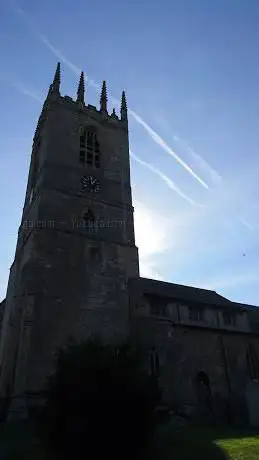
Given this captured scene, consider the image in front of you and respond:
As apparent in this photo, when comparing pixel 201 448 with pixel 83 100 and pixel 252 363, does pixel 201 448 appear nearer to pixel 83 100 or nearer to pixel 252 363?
pixel 252 363

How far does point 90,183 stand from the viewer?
100 feet

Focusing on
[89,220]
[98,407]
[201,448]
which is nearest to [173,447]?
[201,448]

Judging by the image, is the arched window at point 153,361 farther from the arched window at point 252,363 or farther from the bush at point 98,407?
the bush at point 98,407

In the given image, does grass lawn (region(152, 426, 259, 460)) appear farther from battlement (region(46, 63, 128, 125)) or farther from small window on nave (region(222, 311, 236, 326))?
battlement (region(46, 63, 128, 125))

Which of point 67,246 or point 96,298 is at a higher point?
point 67,246

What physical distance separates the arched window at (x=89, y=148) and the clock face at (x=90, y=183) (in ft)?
5.45

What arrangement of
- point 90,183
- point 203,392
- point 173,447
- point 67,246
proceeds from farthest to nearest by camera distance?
point 90,183 → point 203,392 → point 67,246 → point 173,447

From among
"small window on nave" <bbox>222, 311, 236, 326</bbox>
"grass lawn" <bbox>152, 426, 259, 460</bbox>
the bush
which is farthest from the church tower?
"small window on nave" <bbox>222, 311, 236, 326</bbox>

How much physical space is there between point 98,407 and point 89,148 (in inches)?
1005

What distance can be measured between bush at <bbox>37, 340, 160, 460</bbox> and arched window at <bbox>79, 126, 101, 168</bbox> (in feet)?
71.7

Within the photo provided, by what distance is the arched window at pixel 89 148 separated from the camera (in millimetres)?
32156

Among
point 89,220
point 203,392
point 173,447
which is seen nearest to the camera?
point 173,447

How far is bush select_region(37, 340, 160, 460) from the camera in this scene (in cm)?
1077

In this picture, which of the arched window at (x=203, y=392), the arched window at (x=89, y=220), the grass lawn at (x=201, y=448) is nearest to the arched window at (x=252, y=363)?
the arched window at (x=203, y=392)
